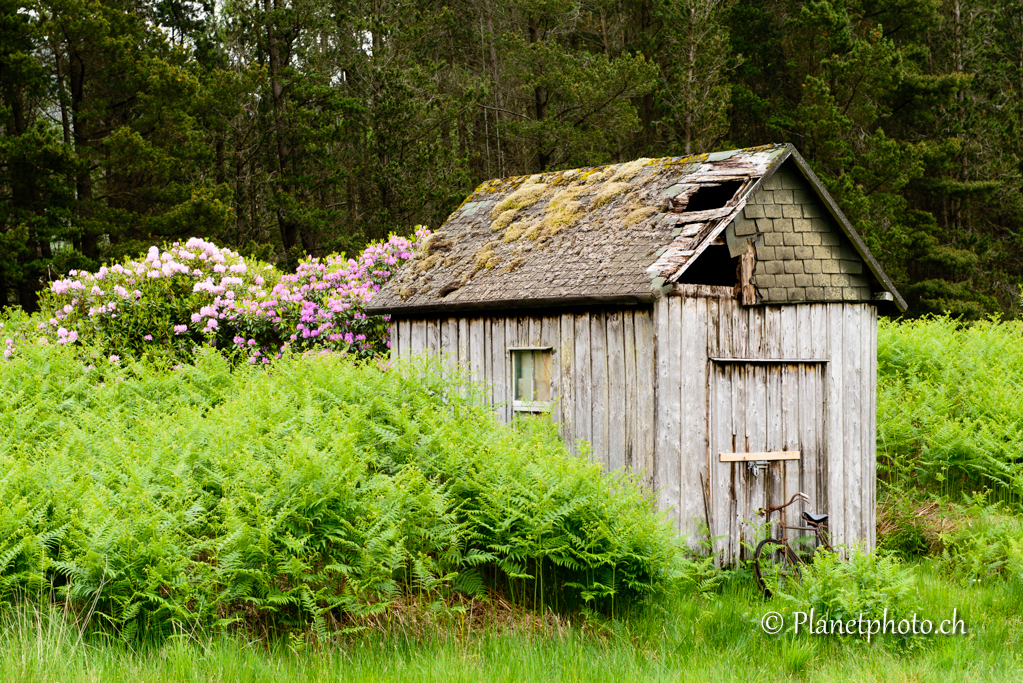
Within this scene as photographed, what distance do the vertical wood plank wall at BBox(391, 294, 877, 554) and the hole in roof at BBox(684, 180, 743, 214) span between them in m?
1.09

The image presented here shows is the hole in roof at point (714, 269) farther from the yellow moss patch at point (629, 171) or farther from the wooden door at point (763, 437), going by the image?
the yellow moss patch at point (629, 171)

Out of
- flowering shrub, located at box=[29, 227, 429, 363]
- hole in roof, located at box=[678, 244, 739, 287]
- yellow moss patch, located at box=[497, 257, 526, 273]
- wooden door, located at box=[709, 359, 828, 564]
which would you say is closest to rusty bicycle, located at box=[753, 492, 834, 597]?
wooden door, located at box=[709, 359, 828, 564]

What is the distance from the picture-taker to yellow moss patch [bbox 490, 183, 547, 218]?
11.5 m

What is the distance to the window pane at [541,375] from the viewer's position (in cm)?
939

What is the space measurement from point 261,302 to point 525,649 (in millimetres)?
9714

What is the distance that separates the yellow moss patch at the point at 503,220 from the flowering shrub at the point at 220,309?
3.03 metres

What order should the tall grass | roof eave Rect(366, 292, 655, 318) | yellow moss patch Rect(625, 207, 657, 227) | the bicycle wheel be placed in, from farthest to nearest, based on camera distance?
the tall grass
yellow moss patch Rect(625, 207, 657, 227)
roof eave Rect(366, 292, 655, 318)
the bicycle wheel

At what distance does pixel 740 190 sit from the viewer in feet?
29.4

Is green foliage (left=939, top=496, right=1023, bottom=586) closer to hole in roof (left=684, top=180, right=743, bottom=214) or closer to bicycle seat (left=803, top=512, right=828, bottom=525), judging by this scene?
bicycle seat (left=803, top=512, right=828, bottom=525)

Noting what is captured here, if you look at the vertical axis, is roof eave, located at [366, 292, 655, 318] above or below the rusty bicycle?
above

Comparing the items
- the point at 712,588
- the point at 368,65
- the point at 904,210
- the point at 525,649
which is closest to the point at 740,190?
the point at 712,588

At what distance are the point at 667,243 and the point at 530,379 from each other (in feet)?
6.72

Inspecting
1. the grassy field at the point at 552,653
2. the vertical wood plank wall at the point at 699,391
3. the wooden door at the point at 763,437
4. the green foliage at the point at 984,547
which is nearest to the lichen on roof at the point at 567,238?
the vertical wood plank wall at the point at 699,391

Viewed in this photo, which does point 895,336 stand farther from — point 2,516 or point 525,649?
point 2,516
